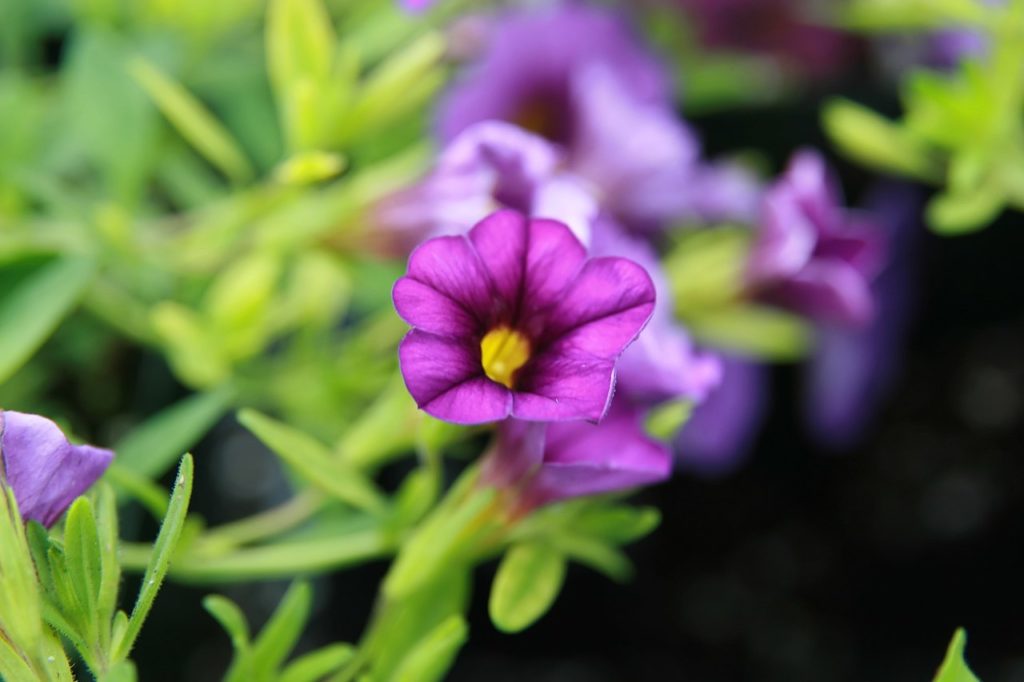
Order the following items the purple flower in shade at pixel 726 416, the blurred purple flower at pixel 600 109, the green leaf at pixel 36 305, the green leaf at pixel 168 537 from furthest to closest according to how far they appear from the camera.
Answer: the purple flower in shade at pixel 726 416 < the blurred purple flower at pixel 600 109 < the green leaf at pixel 36 305 < the green leaf at pixel 168 537

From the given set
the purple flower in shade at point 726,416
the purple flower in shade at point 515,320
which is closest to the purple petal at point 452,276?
the purple flower in shade at point 515,320

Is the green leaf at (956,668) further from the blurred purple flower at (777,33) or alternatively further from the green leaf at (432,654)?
the blurred purple flower at (777,33)

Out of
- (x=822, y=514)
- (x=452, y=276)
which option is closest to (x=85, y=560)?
(x=452, y=276)

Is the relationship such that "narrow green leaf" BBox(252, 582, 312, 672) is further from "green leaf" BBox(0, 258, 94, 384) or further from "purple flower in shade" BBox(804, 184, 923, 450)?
"purple flower in shade" BBox(804, 184, 923, 450)

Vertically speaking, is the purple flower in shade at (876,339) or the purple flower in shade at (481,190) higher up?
the purple flower in shade at (481,190)

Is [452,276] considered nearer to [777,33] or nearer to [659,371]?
[659,371]

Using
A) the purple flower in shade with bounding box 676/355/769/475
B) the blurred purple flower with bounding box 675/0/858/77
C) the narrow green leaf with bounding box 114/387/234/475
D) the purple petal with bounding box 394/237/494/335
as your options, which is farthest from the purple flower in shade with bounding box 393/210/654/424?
the blurred purple flower with bounding box 675/0/858/77
